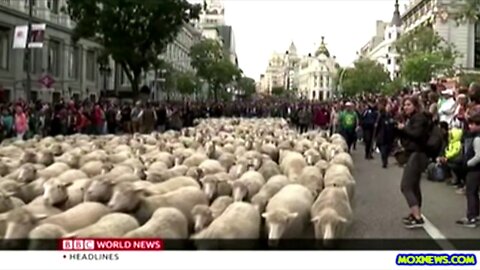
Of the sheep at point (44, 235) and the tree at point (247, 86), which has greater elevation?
the tree at point (247, 86)

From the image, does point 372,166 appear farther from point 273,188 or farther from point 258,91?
point 258,91

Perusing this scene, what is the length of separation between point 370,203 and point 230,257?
6014 millimetres

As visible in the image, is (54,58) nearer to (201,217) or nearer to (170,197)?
(170,197)

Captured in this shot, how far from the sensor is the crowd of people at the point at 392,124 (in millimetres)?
7359

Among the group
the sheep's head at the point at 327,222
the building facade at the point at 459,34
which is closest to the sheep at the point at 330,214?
the sheep's head at the point at 327,222

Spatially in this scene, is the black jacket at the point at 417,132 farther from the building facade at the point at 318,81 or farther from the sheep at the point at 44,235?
the building facade at the point at 318,81

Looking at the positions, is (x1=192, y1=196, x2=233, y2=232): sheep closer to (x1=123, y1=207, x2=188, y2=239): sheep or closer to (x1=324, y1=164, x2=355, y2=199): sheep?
(x1=123, y1=207, x2=188, y2=239): sheep

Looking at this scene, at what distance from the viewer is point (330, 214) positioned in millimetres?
5574

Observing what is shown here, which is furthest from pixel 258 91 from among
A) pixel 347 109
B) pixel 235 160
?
pixel 235 160

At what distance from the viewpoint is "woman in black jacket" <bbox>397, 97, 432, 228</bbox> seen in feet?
23.4

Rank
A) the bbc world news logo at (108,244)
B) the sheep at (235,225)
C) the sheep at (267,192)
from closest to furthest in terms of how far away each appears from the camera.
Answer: the bbc world news logo at (108,244)
the sheep at (235,225)
the sheep at (267,192)

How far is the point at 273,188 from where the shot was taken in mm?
7066

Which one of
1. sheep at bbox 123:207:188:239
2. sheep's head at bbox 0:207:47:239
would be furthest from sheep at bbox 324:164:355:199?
sheep's head at bbox 0:207:47:239

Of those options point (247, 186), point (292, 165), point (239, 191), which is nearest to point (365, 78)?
point (292, 165)
